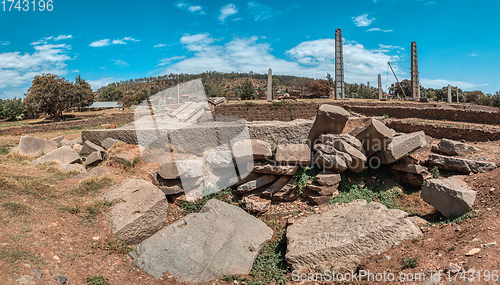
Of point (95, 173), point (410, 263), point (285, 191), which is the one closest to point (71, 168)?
point (95, 173)

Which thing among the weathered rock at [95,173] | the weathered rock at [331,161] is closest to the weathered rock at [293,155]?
the weathered rock at [331,161]

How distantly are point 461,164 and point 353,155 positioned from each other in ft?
8.63

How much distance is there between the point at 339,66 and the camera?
25750mm

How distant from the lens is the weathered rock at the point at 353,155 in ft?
23.3

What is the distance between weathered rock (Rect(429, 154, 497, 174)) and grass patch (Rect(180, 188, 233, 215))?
554 centimetres

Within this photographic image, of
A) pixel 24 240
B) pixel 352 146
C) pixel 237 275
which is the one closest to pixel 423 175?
pixel 352 146

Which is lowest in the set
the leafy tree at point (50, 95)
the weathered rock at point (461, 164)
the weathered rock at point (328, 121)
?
the weathered rock at point (461, 164)

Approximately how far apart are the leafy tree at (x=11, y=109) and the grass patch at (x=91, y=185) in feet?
138

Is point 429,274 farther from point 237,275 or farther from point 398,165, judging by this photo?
point 398,165

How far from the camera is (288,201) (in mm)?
7309

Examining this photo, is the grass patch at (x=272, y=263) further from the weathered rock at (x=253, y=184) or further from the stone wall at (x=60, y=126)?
the stone wall at (x=60, y=126)

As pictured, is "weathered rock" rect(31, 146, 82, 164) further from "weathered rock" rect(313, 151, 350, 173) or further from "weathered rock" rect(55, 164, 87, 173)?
"weathered rock" rect(313, 151, 350, 173)

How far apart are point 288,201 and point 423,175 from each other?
362 cm

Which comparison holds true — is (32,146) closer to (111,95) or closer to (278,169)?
(278,169)
